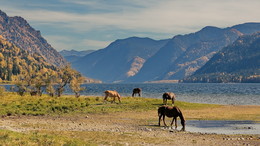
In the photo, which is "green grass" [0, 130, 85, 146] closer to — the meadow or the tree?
the meadow

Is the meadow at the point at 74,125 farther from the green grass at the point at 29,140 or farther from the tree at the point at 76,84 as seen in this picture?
the tree at the point at 76,84

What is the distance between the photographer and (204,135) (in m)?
30.4

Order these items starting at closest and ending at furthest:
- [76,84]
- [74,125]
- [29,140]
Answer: [29,140] → [74,125] → [76,84]

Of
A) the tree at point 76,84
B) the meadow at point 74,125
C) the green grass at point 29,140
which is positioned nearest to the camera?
the green grass at point 29,140

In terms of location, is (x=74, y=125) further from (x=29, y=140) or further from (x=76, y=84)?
(x=76, y=84)

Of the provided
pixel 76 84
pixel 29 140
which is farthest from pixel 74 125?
pixel 76 84

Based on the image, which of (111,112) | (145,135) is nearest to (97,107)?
(111,112)

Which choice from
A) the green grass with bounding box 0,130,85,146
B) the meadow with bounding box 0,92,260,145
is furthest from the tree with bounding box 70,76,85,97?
the green grass with bounding box 0,130,85,146

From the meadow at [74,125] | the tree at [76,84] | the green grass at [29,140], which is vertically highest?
the tree at [76,84]

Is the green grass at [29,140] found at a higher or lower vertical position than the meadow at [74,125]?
higher

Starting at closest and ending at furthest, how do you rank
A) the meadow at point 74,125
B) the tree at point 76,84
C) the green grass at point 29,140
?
the green grass at point 29,140, the meadow at point 74,125, the tree at point 76,84

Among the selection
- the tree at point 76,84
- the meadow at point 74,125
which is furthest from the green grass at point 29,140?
the tree at point 76,84

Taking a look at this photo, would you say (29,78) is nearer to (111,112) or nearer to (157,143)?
(111,112)

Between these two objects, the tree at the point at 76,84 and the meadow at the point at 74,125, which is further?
the tree at the point at 76,84
